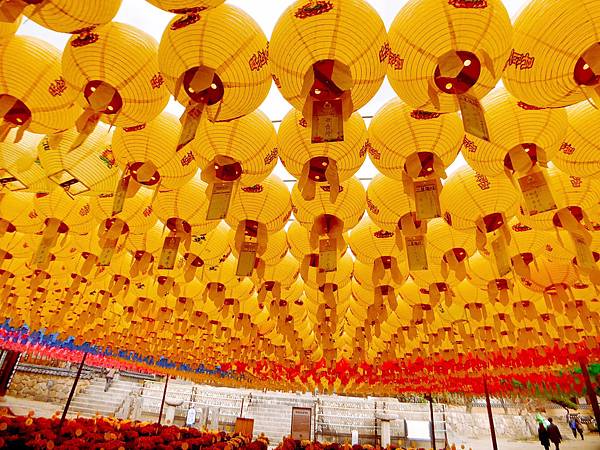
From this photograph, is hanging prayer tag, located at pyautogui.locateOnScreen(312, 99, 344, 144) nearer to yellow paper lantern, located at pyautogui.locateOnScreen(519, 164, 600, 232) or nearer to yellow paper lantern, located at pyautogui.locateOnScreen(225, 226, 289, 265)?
yellow paper lantern, located at pyautogui.locateOnScreen(519, 164, 600, 232)

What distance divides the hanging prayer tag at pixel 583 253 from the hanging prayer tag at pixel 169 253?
3.82 metres

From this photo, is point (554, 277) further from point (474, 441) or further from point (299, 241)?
point (474, 441)

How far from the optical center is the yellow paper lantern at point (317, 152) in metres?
2.64

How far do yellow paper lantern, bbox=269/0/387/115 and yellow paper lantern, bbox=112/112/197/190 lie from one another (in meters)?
1.18

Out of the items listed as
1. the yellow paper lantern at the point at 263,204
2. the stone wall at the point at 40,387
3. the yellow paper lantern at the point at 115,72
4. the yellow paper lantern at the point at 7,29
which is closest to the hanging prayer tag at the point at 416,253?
the yellow paper lantern at the point at 263,204

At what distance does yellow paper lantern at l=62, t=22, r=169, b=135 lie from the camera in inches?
86.7

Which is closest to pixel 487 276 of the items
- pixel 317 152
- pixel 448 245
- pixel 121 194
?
pixel 448 245

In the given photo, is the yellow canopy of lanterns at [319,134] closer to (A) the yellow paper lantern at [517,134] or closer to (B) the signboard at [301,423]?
(A) the yellow paper lantern at [517,134]

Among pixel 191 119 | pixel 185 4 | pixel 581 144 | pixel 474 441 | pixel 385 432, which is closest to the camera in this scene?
pixel 185 4

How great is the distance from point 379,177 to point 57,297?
10.0 metres

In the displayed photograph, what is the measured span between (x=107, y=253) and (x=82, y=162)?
49.3 inches

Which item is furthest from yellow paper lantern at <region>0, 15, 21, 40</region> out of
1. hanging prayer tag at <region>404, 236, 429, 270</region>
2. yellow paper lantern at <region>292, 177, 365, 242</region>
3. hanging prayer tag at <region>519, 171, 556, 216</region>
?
hanging prayer tag at <region>519, 171, 556, 216</region>

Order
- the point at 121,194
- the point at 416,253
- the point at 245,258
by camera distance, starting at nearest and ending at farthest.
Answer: the point at 121,194 < the point at 416,253 < the point at 245,258

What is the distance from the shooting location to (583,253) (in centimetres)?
334
